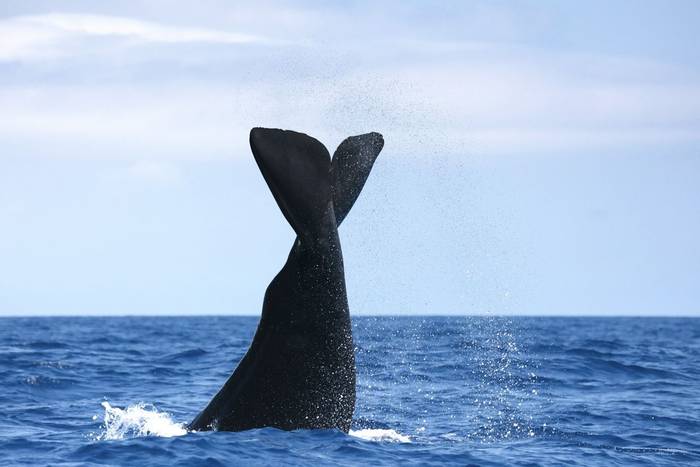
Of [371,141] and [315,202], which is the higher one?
[371,141]

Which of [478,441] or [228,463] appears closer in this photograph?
[228,463]

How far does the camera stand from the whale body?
9.58 metres

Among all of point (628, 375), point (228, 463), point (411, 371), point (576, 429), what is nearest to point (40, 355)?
point (411, 371)

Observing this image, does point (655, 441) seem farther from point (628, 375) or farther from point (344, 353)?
point (628, 375)

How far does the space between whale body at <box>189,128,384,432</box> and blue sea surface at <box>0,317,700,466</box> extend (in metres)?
0.26

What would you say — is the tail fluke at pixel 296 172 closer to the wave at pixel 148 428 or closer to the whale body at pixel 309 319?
the whale body at pixel 309 319

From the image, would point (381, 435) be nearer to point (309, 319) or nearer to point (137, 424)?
point (309, 319)

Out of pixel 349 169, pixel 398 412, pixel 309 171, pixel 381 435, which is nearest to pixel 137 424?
pixel 381 435

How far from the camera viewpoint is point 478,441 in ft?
39.9

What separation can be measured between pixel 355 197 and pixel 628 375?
13.7 metres

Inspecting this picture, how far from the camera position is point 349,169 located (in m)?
9.99

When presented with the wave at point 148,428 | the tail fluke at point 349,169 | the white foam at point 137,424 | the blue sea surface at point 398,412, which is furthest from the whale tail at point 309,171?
the white foam at point 137,424

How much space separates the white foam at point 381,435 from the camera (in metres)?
11.5

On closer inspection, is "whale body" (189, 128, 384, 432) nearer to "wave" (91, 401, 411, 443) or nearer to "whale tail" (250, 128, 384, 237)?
"whale tail" (250, 128, 384, 237)
